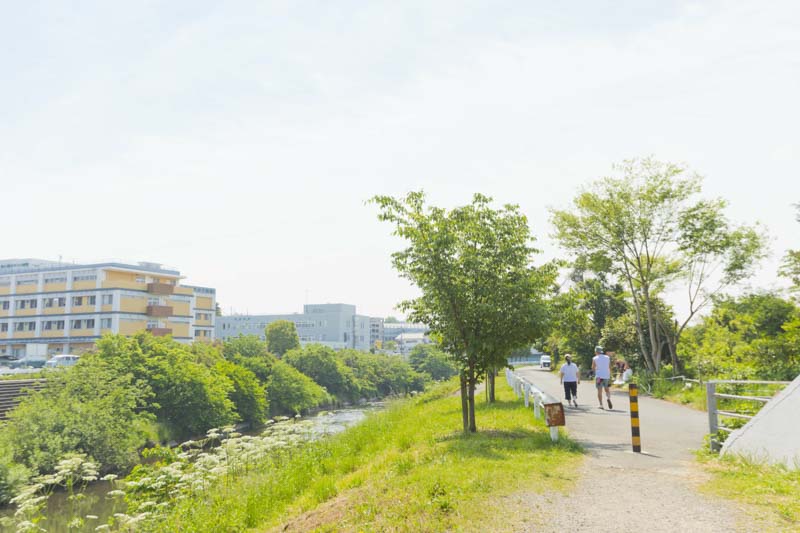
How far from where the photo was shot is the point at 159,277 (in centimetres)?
7306

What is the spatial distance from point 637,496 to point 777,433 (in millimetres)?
2773

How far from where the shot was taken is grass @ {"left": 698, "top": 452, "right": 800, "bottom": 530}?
625 centimetres

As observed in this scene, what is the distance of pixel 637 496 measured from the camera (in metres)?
7.16

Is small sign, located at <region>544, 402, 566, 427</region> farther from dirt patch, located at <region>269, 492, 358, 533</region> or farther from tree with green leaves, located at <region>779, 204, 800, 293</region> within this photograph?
tree with green leaves, located at <region>779, 204, 800, 293</region>

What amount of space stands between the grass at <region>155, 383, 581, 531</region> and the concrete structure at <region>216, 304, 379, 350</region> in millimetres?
132062

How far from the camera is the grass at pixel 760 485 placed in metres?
6.25

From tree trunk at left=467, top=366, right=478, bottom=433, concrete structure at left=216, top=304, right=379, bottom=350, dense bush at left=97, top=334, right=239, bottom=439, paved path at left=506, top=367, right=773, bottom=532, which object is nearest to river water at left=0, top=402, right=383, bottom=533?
tree trunk at left=467, top=366, right=478, bottom=433

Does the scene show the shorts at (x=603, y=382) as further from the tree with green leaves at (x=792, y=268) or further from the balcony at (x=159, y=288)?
the balcony at (x=159, y=288)

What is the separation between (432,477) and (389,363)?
83.3 metres

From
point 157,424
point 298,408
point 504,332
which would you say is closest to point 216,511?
point 504,332

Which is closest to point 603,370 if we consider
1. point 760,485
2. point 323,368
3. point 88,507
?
point 760,485

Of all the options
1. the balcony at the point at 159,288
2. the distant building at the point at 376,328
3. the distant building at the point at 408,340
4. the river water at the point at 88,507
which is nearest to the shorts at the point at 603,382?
the river water at the point at 88,507

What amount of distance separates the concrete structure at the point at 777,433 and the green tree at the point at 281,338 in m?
75.9

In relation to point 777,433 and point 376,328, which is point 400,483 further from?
point 376,328
